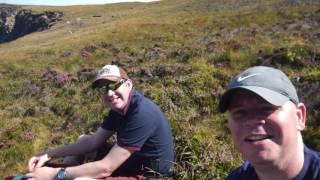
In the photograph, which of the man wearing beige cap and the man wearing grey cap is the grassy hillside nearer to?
the man wearing beige cap

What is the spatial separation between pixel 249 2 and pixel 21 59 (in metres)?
37.3

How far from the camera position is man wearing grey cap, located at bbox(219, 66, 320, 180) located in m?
2.62

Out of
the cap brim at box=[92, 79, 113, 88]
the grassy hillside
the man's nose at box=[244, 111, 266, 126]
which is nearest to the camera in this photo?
the man's nose at box=[244, 111, 266, 126]

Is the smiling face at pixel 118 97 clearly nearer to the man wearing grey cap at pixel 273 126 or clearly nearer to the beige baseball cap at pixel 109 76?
the beige baseball cap at pixel 109 76

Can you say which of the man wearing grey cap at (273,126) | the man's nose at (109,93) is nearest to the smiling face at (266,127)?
the man wearing grey cap at (273,126)

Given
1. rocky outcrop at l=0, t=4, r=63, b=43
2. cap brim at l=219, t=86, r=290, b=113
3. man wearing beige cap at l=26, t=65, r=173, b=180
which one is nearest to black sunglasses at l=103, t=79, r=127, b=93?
man wearing beige cap at l=26, t=65, r=173, b=180

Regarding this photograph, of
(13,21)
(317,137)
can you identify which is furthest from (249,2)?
(13,21)

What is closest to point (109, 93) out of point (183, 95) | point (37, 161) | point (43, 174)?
point (43, 174)

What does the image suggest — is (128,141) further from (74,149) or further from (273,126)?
(273,126)

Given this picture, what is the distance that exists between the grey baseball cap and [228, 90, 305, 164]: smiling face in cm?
5

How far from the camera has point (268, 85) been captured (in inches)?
103

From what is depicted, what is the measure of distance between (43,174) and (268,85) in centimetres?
421

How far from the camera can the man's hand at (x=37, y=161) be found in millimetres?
6692

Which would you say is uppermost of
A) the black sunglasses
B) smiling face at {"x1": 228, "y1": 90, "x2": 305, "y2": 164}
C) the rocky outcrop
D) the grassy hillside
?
smiling face at {"x1": 228, "y1": 90, "x2": 305, "y2": 164}
